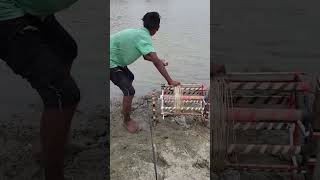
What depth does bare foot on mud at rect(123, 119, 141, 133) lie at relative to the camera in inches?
220

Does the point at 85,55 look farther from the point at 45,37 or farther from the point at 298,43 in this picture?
the point at 45,37

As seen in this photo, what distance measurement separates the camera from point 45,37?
3.60 meters

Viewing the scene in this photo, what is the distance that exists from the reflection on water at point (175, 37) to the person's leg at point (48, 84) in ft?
14.6

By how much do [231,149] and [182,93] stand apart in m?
2.10

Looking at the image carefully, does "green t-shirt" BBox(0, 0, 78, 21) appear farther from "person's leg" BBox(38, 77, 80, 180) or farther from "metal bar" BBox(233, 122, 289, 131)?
"metal bar" BBox(233, 122, 289, 131)

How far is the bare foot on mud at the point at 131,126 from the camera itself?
5.58 meters

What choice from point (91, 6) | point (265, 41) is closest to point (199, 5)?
point (91, 6)

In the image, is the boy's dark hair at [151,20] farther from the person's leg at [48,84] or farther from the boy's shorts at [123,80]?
the person's leg at [48,84]

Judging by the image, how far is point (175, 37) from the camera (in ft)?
46.1

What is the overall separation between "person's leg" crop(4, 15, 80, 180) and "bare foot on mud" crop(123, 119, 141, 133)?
2101 mm

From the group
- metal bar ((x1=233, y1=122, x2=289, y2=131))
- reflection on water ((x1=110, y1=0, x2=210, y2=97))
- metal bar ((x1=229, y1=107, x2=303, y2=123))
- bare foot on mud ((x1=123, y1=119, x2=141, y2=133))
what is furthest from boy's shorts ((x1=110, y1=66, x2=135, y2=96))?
reflection on water ((x1=110, y1=0, x2=210, y2=97))

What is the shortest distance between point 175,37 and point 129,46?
8.48 m

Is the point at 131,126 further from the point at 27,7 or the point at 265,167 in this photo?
the point at 27,7

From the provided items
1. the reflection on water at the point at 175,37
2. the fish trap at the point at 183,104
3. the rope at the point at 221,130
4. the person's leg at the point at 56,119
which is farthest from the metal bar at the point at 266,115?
the reflection on water at the point at 175,37
